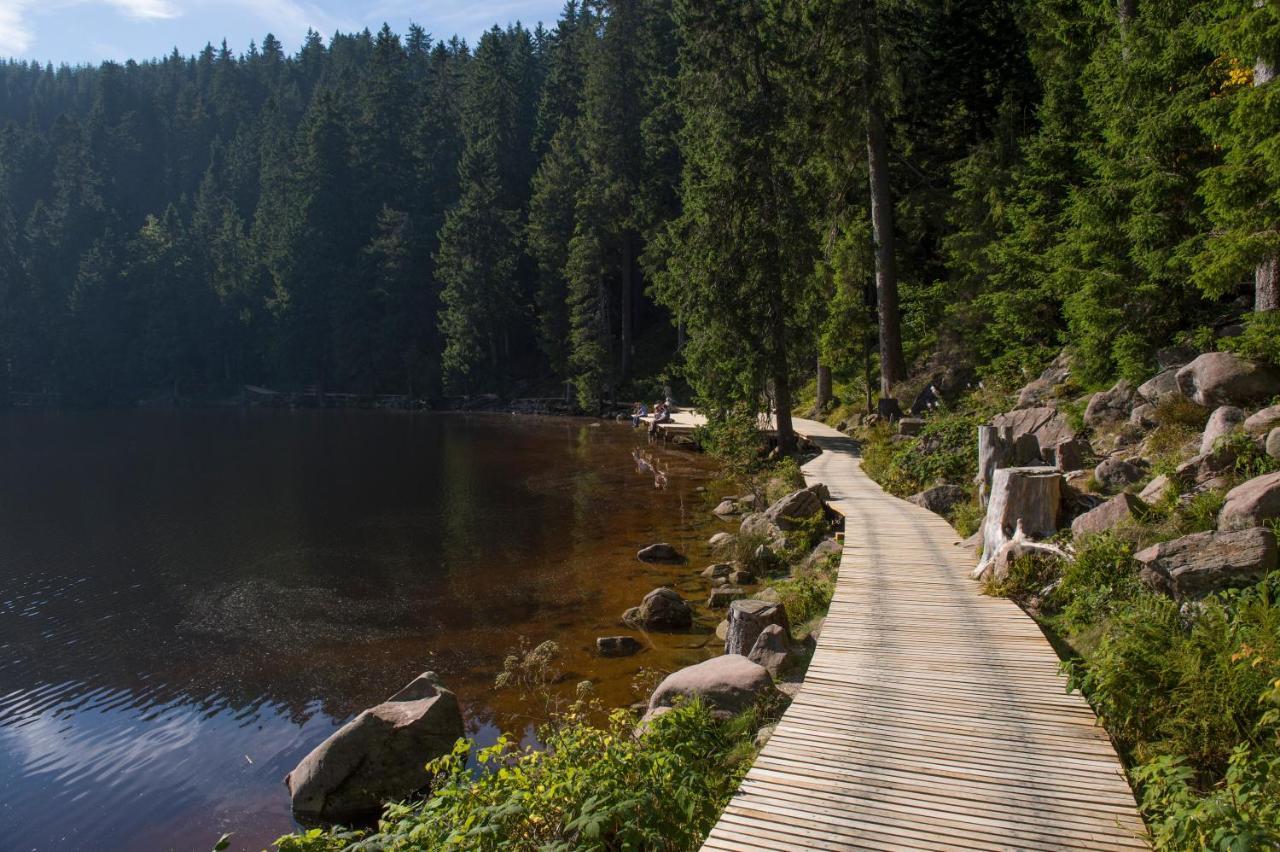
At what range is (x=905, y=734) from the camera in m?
6.55

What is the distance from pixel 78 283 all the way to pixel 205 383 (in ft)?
50.1

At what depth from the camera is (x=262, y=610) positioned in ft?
50.1

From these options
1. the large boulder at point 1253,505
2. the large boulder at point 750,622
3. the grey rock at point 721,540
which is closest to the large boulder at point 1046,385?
the grey rock at point 721,540

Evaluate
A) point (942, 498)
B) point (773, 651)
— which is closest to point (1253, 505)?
point (773, 651)

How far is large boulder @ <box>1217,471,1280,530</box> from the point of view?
28.1 ft

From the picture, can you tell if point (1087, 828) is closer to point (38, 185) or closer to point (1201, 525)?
point (1201, 525)

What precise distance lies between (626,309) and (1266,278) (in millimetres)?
40396

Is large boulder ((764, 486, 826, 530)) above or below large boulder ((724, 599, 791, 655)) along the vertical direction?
above

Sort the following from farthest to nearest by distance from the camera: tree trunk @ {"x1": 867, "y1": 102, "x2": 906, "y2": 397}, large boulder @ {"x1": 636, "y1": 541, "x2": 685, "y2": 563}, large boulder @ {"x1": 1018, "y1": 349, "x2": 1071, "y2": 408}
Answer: tree trunk @ {"x1": 867, "y1": 102, "x2": 906, "y2": 397} < large boulder @ {"x1": 1018, "y1": 349, "x2": 1071, "y2": 408} < large boulder @ {"x1": 636, "y1": 541, "x2": 685, "y2": 563}

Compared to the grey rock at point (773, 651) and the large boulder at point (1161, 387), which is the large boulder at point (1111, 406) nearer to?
the large boulder at point (1161, 387)

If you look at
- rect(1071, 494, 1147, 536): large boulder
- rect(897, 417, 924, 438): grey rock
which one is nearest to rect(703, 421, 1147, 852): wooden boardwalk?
rect(1071, 494, 1147, 536): large boulder

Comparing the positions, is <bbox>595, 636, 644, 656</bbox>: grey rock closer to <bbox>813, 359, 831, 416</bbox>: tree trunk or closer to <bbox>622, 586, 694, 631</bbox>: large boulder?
<bbox>622, 586, 694, 631</bbox>: large boulder

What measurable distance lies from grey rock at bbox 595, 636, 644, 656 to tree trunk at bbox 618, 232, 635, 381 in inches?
1577

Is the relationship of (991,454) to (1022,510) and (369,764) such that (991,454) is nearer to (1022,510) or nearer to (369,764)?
(1022,510)
